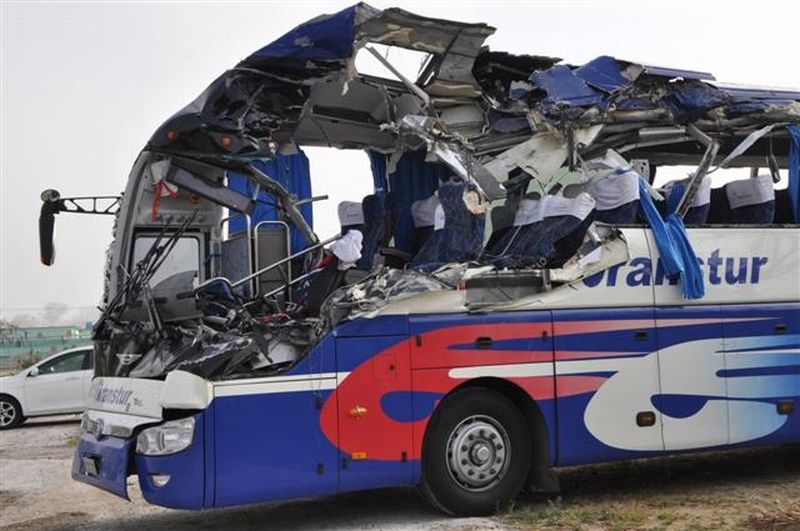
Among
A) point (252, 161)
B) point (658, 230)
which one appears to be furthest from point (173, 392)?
point (658, 230)

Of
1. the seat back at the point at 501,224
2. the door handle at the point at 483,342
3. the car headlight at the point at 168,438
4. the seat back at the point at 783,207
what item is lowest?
the car headlight at the point at 168,438

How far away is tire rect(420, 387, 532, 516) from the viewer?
7789mm

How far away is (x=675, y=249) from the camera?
28.3 ft

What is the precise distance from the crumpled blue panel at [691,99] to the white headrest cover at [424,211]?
2.42 meters

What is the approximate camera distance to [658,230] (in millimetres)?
8578

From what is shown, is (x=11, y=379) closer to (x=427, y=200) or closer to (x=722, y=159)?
(x=427, y=200)

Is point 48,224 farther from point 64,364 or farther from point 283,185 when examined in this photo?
point 64,364

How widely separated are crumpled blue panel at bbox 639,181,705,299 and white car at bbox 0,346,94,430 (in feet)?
43.8

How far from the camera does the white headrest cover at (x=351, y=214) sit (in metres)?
9.89

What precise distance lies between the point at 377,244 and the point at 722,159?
3.58 meters

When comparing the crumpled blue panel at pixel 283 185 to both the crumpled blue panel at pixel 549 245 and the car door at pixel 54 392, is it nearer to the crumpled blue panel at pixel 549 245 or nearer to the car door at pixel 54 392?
the crumpled blue panel at pixel 549 245

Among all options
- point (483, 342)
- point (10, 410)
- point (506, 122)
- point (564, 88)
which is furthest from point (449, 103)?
point (10, 410)

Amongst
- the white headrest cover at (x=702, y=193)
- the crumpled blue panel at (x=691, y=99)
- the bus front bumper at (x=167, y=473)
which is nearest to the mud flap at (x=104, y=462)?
the bus front bumper at (x=167, y=473)

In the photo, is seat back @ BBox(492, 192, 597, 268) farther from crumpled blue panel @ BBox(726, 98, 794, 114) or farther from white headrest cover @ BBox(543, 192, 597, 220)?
crumpled blue panel @ BBox(726, 98, 794, 114)
